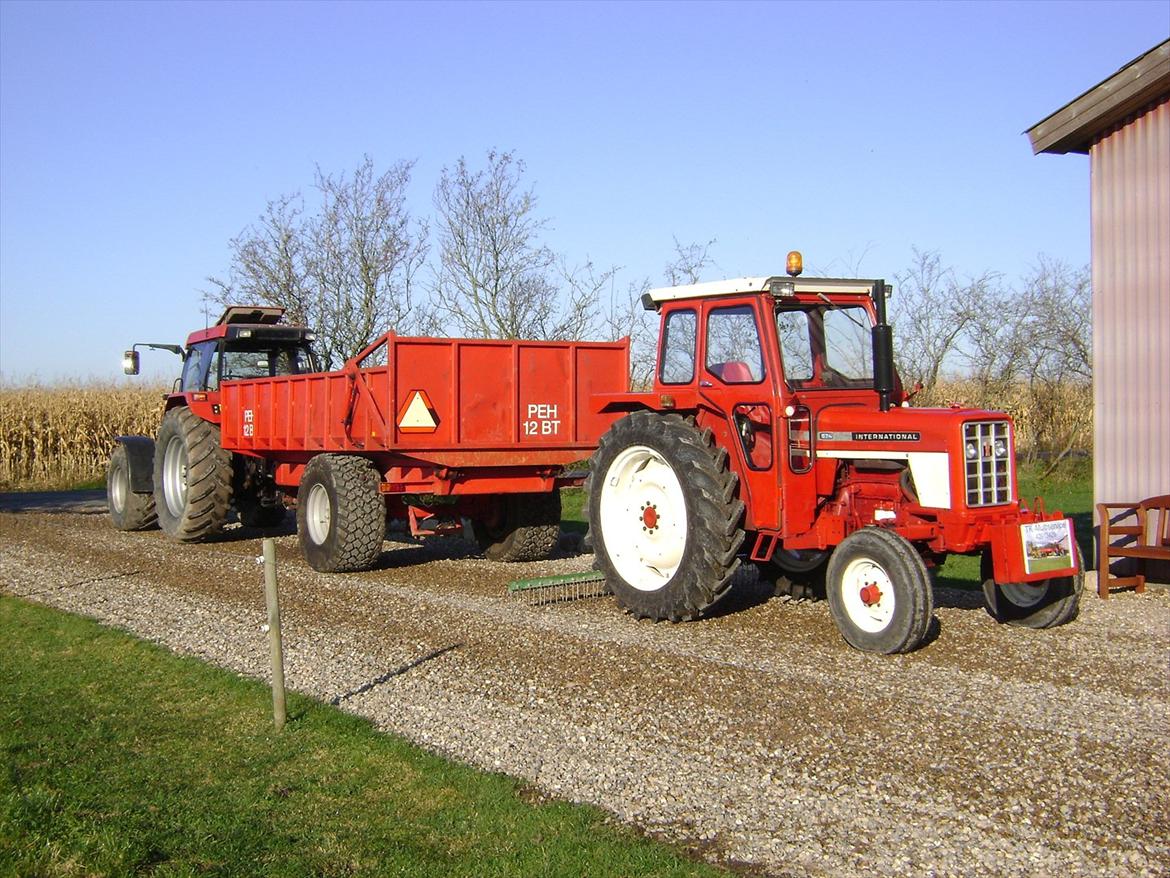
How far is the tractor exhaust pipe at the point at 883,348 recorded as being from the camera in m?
7.40

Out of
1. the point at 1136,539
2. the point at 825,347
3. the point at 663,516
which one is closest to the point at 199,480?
the point at 663,516

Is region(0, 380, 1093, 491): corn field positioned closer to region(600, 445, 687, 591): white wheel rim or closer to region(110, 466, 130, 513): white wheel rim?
region(110, 466, 130, 513): white wheel rim

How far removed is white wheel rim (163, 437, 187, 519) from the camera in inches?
580

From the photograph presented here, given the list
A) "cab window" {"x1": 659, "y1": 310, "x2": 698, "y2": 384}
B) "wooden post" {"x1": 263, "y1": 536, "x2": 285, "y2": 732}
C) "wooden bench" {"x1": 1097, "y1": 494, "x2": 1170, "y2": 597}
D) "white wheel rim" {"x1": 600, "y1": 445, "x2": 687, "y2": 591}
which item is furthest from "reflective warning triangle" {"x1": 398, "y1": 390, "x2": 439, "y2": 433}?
"wooden bench" {"x1": 1097, "y1": 494, "x2": 1170, "y2": 597}

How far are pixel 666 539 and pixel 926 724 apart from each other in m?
3.14

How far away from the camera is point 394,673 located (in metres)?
7.31

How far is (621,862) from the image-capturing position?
434cm

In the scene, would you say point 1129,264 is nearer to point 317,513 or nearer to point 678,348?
point 678,348

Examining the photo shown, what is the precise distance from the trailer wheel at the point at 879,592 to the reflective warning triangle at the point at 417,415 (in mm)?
4347

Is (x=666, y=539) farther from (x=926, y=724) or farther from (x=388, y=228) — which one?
(x=388, y=228)

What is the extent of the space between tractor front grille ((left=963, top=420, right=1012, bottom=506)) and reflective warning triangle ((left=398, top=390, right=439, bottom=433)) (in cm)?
496

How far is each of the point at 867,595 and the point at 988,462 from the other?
1.15 metres

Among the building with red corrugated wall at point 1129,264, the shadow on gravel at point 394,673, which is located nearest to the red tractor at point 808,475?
the shadow on gravel at point 394,673

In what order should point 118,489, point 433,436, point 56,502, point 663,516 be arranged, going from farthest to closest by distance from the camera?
point 56,502 → point 118,489 → point 433,436 → point 663,516
